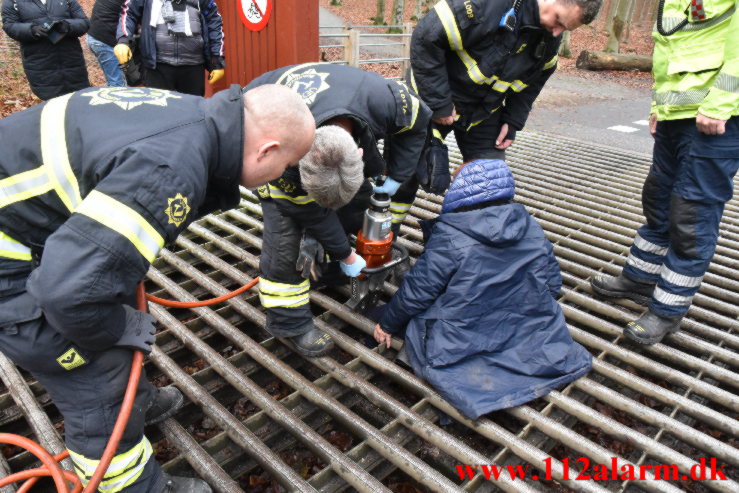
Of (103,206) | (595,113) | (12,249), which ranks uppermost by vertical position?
(103,206)

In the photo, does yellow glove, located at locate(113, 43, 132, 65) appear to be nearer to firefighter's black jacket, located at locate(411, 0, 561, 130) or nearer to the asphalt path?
firefighter's black jacket, located at locate(411, 0, 561, 130)

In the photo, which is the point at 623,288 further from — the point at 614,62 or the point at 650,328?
the point at 614,62

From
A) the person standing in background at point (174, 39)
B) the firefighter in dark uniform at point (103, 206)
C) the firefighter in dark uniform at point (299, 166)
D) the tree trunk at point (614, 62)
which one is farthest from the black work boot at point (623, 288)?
the tree trunk at point (614, 62)

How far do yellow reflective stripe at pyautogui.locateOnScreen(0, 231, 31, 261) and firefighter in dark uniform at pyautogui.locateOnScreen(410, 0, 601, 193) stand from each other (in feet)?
6.59

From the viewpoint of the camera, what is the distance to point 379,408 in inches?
86.9

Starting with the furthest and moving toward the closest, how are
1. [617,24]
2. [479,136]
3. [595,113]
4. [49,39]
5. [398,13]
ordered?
[398,13]
[617,24]
[595,113]
[49,39]
[479,136]

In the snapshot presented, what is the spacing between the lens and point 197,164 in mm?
1268

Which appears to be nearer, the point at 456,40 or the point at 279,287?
the point at 279,287

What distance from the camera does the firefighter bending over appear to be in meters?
2.16

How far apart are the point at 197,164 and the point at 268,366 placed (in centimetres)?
126

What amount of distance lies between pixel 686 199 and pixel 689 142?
0.26 m

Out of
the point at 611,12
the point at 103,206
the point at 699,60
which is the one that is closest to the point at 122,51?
the point at 103,206

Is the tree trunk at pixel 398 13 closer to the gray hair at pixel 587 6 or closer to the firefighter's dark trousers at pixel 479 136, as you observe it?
the firefighter's dark trousers at pixel 479 136

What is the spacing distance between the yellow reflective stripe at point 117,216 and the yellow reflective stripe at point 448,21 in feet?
7.41
